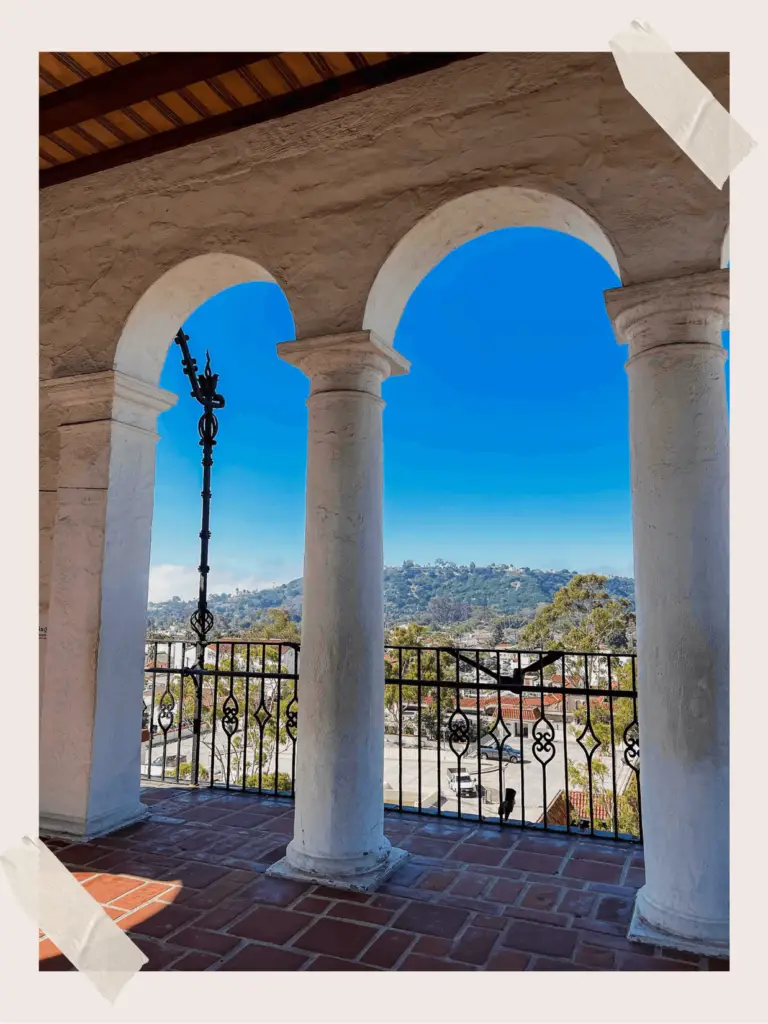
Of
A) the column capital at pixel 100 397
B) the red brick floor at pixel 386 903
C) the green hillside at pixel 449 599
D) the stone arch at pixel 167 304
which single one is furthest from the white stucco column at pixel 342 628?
the green hillside at pixel 449 599

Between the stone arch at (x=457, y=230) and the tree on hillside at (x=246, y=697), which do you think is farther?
the tree on hillside at (x=246, y=697)

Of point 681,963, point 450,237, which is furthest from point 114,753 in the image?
point 450,237

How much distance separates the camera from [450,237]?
4.19m

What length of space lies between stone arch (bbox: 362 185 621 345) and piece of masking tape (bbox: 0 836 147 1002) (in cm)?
305

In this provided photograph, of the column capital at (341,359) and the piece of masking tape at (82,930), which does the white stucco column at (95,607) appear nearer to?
the column capital at (341,359)

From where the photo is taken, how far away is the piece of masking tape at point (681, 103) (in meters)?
1.65

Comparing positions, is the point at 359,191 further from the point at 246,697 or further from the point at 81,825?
the point at 81,825

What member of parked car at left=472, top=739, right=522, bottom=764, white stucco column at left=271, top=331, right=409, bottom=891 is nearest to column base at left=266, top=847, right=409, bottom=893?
white stucco column at left=271, top=331, right=409, bottom=891

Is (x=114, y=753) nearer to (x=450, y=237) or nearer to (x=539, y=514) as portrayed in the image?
(x=450, y=237)

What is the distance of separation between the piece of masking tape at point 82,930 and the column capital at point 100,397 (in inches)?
135

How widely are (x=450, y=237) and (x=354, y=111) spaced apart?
97cm

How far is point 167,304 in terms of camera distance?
492cm

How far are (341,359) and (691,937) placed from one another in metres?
3.30

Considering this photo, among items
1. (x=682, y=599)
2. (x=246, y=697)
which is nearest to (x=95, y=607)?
(x=246, y=697)
